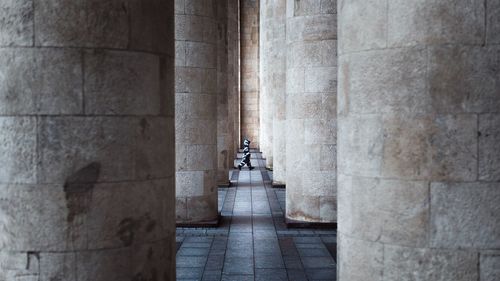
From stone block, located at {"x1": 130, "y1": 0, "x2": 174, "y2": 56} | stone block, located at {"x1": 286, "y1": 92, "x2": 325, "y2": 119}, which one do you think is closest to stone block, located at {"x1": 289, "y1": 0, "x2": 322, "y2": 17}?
stone block, located at {"x1": 286, "y1": 92, "x2": 325, "y2": 119}

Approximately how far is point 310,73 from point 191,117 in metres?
2.79

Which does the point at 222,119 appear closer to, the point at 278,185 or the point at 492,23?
the point at 278,185

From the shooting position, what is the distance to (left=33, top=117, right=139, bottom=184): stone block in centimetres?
476

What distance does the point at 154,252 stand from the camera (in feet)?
17.5

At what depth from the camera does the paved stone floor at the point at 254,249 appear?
29.9 ft

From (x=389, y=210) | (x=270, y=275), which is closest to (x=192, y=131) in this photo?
(x=270, y=275)

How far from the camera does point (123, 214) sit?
5043mm

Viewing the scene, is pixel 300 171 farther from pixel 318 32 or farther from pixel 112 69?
pixel 112 69

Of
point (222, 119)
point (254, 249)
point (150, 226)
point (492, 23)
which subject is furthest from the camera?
point (222, 119)

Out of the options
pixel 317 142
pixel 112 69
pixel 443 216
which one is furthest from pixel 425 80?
pixel 317 142

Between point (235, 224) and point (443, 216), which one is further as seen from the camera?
point (235, 224)

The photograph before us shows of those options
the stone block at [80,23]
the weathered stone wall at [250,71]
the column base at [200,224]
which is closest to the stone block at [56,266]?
the stone block at [80,23]

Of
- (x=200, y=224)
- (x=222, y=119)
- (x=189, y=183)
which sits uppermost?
(x=222, y=119)

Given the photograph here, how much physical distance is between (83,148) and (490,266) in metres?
3.39
